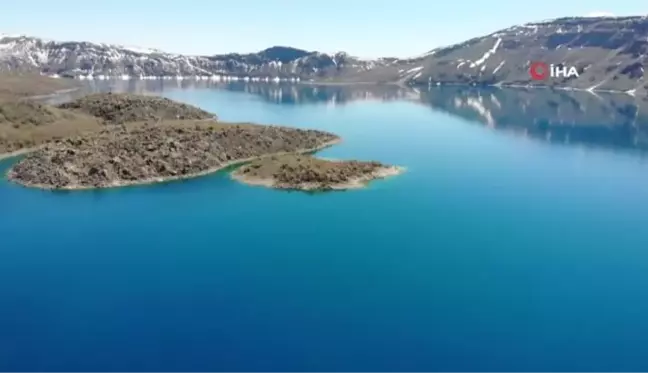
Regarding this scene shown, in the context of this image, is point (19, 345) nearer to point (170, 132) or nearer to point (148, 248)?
point (148, 248)

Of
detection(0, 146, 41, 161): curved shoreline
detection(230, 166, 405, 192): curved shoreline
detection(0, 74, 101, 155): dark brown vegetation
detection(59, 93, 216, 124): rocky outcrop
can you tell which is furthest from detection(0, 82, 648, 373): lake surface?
detection(59, 93, 216, 124): rocky outcrop

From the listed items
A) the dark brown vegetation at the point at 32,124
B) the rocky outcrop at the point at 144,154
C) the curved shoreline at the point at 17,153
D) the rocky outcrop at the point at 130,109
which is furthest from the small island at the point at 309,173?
the rocky outcrop at the point at 130,109

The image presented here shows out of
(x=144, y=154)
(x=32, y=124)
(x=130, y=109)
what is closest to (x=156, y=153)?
(x=144, y=154)

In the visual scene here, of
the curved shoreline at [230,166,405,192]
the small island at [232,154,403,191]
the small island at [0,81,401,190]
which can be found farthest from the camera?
the small island at [0,81,401,190]

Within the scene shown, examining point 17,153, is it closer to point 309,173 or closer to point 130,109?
point 130,109

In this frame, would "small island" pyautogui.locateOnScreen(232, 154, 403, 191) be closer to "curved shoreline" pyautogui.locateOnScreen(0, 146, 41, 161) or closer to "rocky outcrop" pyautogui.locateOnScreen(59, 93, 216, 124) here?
"curved shoreline" pyautogui.locateOnScreen(0, 146, 41, 161)

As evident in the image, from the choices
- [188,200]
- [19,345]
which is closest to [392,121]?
[188,200]
